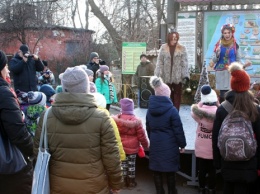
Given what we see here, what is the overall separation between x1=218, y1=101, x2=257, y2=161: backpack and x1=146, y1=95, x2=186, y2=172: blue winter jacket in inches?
46.4

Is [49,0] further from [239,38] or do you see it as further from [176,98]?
[176,98]

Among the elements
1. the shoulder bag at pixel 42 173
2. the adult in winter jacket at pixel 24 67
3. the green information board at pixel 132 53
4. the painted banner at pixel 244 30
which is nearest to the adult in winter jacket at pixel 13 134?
the shoulder bag at pixel 42 173

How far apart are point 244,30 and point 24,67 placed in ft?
23.4

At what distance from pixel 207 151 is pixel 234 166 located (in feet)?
3.86

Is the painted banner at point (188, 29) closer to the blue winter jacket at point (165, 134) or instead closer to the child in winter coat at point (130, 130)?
the child in winter coat at point (130, 130)

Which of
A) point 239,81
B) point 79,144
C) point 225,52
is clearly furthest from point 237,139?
point 225,52

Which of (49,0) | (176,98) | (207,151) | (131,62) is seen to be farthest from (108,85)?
(49,0)

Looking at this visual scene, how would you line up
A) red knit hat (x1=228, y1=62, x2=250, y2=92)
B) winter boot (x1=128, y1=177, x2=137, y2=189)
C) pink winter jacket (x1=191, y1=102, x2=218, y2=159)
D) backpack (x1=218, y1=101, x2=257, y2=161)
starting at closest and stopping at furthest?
1. backpack (x1=218, y1=101, x2=257, y2=161)
2. red knit hat (x1=228, y1=62, x2=250, y2=92)
3. pink winter jacket (x1=191, y1=102, x2=218, y2=159)
4. winter boot (x1=128, y1=177, x2=137, y2=189)

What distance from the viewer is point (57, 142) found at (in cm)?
300

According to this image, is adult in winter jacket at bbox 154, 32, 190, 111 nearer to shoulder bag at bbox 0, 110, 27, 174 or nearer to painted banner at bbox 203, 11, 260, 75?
painted banner at bbox 203, 11, 260, 75

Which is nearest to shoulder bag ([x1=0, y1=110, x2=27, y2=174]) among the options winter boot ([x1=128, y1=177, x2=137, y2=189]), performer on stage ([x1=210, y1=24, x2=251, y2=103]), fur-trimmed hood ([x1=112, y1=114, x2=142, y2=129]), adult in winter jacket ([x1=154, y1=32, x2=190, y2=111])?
fur-trimmed hood ([x1=112, y1=114, x2=142, y2=129])

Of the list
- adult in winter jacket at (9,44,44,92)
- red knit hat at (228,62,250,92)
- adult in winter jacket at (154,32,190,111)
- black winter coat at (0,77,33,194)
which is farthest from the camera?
adult in winter jacket at (154,32,190,111)

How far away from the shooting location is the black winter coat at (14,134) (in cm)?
314

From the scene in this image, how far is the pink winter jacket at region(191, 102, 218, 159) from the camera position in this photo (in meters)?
4.76
